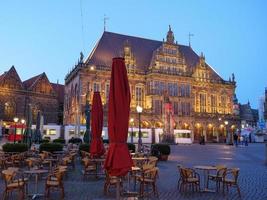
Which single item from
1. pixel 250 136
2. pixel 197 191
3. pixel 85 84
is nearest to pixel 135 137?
pixel 85 84

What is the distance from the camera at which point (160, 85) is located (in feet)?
171

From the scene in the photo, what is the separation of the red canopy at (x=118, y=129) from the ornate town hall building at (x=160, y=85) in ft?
128

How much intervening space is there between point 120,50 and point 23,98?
18.5m

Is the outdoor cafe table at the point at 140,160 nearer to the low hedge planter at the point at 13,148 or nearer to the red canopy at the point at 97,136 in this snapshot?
the red canopy at the point at 97,136

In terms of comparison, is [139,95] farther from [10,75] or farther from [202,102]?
[10,75]

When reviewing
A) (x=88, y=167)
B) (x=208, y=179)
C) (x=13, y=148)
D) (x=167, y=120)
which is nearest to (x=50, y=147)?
(x=13, y=148)

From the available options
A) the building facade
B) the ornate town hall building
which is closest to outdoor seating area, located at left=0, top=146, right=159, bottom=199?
the ornate town hall building

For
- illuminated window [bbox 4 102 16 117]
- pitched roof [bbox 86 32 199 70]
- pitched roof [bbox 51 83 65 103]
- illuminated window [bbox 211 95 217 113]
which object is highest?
pitched roof [bbox 86 32 199 70]

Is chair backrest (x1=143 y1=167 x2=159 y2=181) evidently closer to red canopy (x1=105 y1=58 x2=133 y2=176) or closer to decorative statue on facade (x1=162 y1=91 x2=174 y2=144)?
red canopy (x1=105 y1=58 x2=133 y2=176)

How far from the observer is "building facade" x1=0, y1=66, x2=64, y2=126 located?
5209 centimetres

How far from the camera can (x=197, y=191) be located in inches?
348

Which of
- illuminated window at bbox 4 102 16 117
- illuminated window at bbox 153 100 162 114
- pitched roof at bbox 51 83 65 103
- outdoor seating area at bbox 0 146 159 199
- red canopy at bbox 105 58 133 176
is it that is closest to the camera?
red canopy at bbox 105 58 133 176

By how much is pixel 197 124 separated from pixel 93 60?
69.9 ft

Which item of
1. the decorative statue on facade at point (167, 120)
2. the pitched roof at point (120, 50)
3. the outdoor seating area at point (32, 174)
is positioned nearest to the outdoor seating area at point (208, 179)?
the outdoor seating area at point (32, 174)
